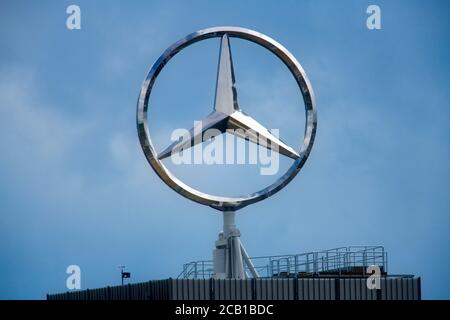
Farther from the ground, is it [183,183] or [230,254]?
[183,183]

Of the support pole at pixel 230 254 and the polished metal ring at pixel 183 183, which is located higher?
the polished metal ring at pixel 183 183

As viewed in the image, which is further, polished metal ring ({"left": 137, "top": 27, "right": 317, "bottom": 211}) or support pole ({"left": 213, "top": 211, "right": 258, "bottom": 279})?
support pole ({"left": 213, "top": 211, "right": 258, "bottom": 279})

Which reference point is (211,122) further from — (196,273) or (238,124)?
(196,273)

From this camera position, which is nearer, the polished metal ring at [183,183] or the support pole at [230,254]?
the polished metal ring at [183,183]

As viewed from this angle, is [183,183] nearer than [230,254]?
Yes

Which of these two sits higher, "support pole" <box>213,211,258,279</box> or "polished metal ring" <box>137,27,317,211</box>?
"polished metal ring" <box>137,27,317,211</box>

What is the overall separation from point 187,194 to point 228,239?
5056 millimetres

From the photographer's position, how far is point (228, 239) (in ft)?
328

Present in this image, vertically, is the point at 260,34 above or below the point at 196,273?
above
